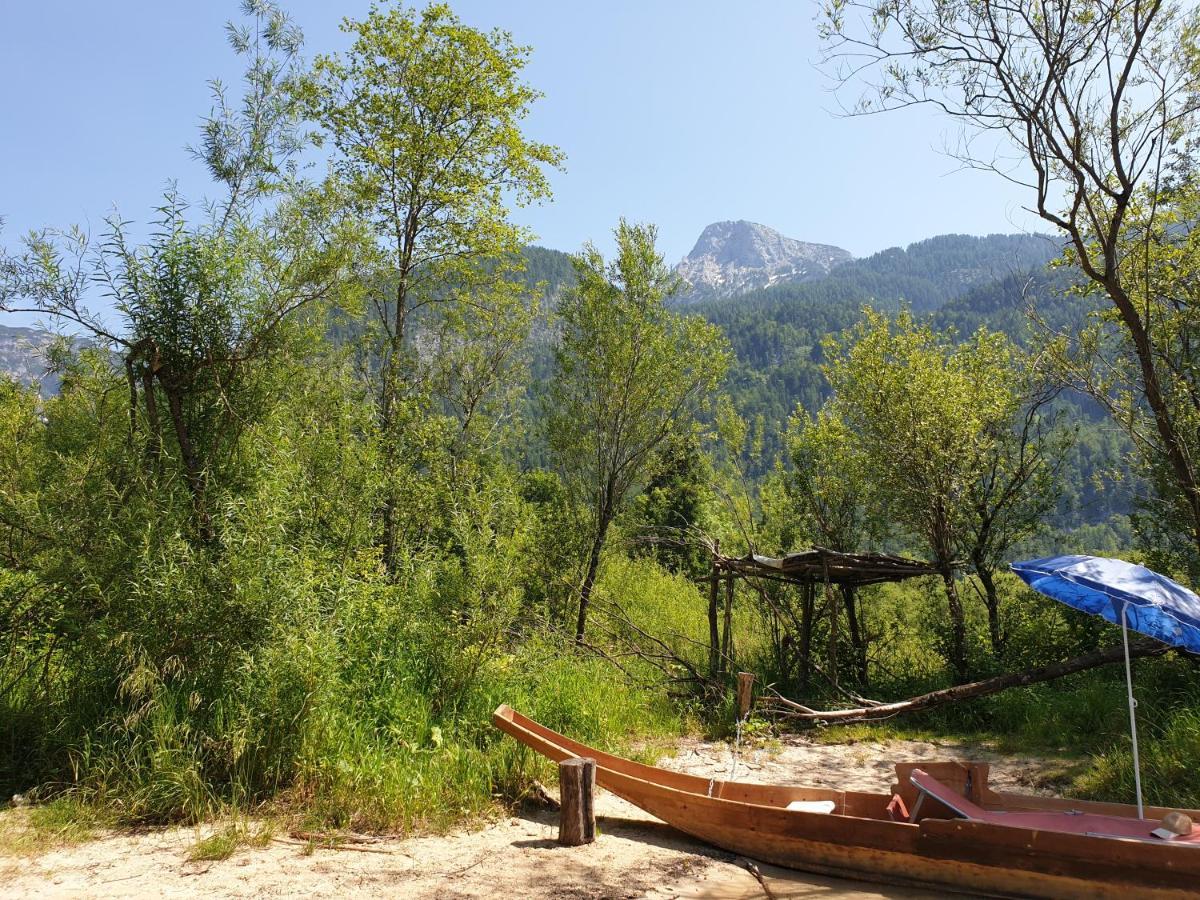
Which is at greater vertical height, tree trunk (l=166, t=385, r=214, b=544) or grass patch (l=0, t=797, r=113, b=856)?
tree trunk (l=166, t=385, r=214, b=544)

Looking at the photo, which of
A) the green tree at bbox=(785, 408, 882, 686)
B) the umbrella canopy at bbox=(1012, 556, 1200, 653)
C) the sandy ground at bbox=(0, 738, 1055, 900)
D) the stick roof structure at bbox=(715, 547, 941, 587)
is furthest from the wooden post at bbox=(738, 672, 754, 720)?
the green tree at bbox=(785, 408, 882, 686)

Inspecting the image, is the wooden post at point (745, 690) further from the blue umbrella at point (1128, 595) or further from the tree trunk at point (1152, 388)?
the tree trunk at point (1152, 388)

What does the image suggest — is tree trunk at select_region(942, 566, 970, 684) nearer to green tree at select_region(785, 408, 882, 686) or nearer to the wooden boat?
green tree at select_region(785, 408, 882, 686)

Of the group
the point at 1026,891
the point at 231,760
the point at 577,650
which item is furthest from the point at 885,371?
the point at 231,760

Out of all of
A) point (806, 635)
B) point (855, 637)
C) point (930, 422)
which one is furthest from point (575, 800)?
point (930, 422)

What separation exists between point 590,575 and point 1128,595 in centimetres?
826

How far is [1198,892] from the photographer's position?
402 centimetres

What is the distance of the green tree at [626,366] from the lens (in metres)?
12.6

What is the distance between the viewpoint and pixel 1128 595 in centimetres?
506

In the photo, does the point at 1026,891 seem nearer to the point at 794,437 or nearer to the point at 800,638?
the point at 800,638

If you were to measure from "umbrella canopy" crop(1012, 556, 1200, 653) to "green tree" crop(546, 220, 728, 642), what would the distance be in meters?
7.56

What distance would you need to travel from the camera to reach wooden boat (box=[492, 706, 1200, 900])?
13.9ft

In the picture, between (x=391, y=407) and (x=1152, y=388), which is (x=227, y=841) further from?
(x=1152, y=388)

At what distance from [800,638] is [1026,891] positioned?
691 cm
